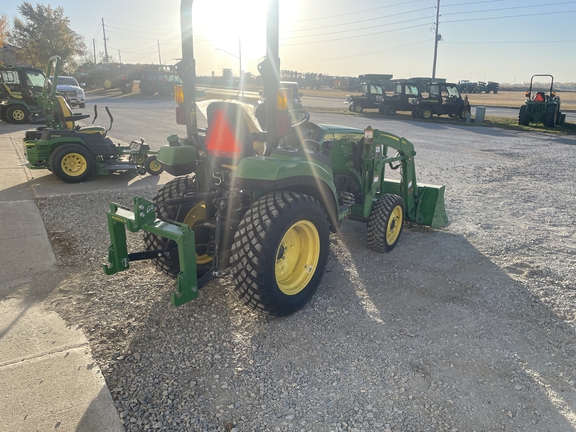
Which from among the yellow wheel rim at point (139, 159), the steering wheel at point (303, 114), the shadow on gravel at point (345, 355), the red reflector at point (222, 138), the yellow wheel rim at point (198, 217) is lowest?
the shadow on gravel at point (345, 355)

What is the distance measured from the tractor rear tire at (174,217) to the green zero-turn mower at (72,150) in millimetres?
4493

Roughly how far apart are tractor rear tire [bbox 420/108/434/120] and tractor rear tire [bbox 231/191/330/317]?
22.7 metres

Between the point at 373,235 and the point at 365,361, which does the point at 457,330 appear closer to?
the point at 365,361

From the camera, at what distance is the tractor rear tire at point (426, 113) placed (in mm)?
24270

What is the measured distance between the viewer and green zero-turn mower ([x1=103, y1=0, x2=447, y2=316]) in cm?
315

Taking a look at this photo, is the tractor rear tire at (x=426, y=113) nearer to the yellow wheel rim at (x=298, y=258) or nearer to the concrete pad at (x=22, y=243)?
the concrete pad at (x=22, y=243)

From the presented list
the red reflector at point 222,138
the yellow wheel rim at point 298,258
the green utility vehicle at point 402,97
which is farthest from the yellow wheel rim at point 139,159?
the green utility vehicle at point 402,97

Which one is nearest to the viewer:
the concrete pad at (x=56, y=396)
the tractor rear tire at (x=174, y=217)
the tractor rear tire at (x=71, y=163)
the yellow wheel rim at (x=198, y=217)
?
the concrete pad at (x=56, y=396)

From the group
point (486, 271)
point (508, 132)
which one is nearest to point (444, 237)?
point (486, 271)

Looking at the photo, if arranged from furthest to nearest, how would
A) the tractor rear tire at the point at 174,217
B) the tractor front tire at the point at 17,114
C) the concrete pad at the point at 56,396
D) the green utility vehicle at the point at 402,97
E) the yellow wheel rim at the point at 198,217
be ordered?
the green utility vehicle at the point at 402,97, the tractor front tire at the point at 17,114, the yellow wheel rim at the point at 198,217, the tractor rear tire at the point at 174,217, the concrete pad at the point at 56,396

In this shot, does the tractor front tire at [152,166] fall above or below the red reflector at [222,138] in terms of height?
below

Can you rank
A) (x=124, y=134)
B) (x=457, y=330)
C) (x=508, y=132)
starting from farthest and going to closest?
(x=508, y=132) → (x=124, y=134) → (x=457, y=330)

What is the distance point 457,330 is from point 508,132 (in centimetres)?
1769

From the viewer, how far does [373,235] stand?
16.1ft
